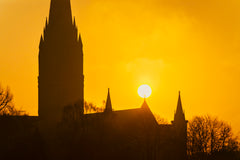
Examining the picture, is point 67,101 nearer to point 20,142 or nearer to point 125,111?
point 125,111

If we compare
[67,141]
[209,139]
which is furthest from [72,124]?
[209,139]

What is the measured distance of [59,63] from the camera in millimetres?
103000

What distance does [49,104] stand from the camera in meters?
102

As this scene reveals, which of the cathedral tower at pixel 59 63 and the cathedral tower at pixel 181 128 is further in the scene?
the cathedral tower at pixel 59 63

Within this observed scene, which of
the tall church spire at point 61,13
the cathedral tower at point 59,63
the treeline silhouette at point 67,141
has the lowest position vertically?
the treeline silhouette at point 67,141

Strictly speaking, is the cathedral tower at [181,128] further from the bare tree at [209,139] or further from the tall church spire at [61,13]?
the tall church spire at [61,13]

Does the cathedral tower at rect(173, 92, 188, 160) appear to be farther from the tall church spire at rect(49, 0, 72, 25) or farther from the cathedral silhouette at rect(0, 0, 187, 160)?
the tall church spire at rect(49, 0, 72, 25)

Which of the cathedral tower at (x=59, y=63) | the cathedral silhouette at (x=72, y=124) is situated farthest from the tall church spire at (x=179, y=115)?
the cathedral tower at (x=59, y=63)

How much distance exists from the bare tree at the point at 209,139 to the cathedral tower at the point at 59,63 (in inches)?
774

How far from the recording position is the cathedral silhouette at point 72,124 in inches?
2490

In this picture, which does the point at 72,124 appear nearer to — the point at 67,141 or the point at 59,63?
the point at 67,141

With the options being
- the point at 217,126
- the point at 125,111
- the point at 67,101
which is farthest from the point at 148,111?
the point at 67,101

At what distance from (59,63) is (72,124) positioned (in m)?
40.5

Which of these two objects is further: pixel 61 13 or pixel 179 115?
pixel 61 13
